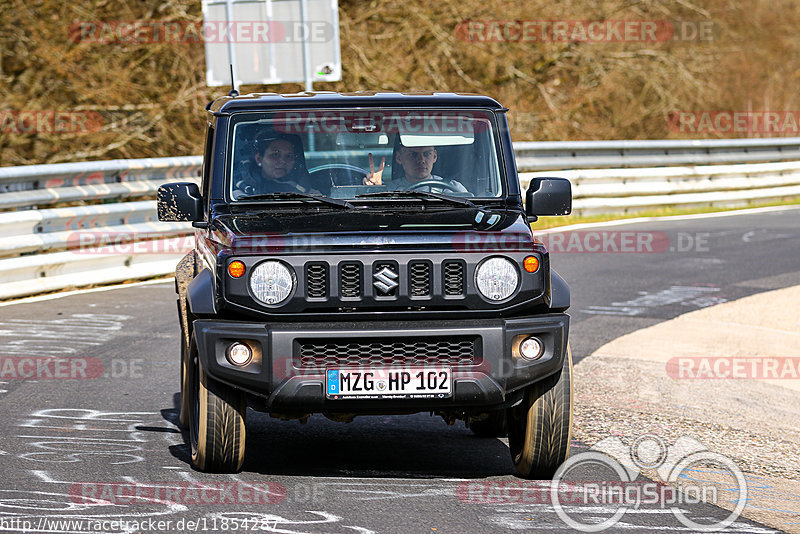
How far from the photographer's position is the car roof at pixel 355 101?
6688 mm

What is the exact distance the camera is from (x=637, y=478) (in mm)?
6023

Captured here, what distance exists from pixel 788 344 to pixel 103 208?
6.97m

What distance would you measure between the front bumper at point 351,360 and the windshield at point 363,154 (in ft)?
3.54

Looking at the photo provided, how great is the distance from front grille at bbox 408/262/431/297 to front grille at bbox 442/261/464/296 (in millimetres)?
75

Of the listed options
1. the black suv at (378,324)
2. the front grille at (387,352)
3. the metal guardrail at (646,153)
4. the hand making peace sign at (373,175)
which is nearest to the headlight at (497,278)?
the black suv at (378,324)

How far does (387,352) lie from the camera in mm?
5570

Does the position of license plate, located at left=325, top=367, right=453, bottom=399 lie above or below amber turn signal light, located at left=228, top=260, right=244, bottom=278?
below

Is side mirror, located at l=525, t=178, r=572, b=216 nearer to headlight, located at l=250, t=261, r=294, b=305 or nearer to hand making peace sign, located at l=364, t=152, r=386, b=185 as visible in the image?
hand making peace sign, located at l=364, t=152, r=386, b=185

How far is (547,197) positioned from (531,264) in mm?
864

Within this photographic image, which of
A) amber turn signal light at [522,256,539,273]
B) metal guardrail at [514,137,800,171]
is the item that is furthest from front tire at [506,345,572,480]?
metal guardrail at [514,137,800,171]

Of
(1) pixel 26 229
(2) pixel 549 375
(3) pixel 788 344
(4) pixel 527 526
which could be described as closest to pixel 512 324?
(2) pixel 549 375

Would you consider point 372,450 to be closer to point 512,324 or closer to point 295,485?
point 295,485

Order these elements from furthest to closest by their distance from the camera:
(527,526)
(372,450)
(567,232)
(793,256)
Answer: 1. (567,232)
2. (793,256)
3. (372,450)
4. (527,526)

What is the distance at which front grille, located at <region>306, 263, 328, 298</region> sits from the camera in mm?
5570
